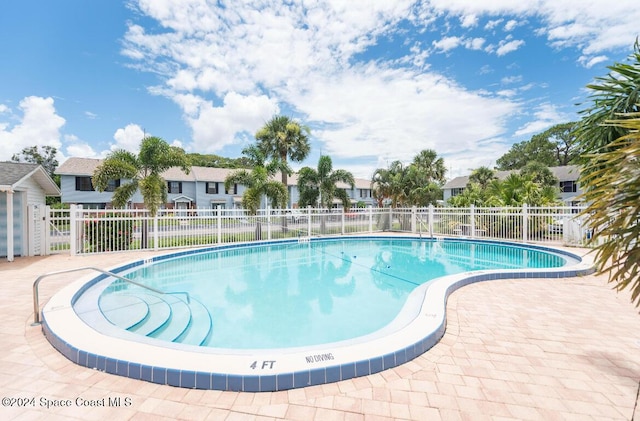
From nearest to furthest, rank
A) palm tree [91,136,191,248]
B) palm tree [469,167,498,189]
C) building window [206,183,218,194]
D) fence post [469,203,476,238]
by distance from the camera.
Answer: palm tree [91,136,191,248], fence post [469,203,476,238], building window [206,183,218,194], palm tree [469,167,498,189]

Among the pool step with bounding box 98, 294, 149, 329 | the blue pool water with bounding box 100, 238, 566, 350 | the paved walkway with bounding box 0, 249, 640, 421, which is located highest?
the paved walkway with bounding box 0, 249, 640, 421

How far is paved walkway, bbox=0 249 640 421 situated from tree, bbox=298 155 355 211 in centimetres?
1283

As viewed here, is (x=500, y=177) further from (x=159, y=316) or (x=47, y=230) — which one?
(x=47, y=230)

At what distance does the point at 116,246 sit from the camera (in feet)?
33.7

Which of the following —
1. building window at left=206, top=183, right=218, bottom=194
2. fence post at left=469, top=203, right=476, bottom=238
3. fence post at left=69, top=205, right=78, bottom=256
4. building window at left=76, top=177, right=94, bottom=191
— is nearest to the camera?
fence post at left=69, top=205, right=78, bottom=256

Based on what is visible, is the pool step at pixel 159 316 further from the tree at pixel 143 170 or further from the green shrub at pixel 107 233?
the tree at pixel 143 170

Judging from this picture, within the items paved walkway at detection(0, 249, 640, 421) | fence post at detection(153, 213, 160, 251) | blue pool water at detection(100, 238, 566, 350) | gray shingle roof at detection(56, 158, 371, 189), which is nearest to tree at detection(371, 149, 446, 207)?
gray shingle roof at detection(56, 158, 371, 189)

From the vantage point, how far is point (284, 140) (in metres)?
19.8

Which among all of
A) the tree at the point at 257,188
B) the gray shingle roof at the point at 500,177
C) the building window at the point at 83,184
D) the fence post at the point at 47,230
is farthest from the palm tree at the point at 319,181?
the gray shingle roof at the point at 500,177

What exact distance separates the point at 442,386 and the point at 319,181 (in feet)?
47.1

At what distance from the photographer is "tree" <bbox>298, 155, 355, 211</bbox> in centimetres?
1642

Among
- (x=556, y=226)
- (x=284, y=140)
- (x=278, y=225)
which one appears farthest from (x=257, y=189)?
(x=556, y=226)

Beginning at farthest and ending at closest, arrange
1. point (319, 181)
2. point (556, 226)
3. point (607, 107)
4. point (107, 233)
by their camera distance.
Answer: point (319, 181), point (556, 226), point (107, 233), point (607, 107)

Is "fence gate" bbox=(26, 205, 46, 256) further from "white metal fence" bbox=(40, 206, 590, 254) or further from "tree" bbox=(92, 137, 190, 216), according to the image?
"tree" bbox=(92, 137, 190, 216)
